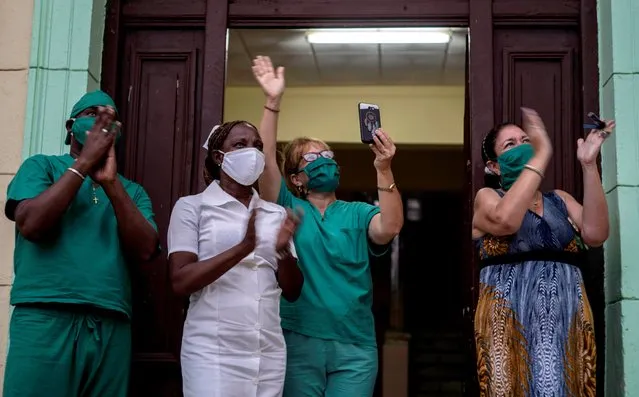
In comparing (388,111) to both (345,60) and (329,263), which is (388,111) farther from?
(329,263)

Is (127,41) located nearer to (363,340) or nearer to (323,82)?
(363,340)

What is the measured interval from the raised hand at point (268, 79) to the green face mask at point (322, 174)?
0.35 metres

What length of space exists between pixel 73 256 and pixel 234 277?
2.02 ft

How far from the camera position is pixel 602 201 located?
366 centimetres

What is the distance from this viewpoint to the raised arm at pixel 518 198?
11.4ft

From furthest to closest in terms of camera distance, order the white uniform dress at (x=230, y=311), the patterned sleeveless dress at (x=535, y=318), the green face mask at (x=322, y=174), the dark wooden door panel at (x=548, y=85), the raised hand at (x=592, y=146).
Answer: the dark wooden door panel at (x=548, y=85), the green face mask at (x=322, y=174), the raised hand at (x=592, y=146), the patterned sleeveless dress at (x=535, y=318), the white uniform dress at (x=230, y=311)

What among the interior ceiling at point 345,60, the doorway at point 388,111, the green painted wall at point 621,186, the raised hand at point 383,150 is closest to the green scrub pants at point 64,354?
the raised hand at point 383,150

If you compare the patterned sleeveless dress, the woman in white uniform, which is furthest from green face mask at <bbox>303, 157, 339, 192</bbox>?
the patterned sleeveless dress

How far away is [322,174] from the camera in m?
4.00

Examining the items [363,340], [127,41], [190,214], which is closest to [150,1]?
[127,41]

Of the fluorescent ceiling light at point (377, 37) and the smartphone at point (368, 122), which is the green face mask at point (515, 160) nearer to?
the smartphone at point (368, 122)

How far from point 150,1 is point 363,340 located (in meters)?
2.21

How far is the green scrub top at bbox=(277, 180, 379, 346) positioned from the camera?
374cm

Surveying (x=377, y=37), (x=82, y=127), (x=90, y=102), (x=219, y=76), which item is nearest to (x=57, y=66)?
(x=219, y=76)
